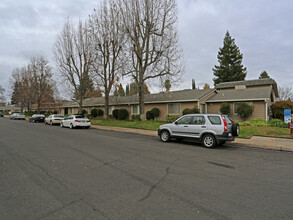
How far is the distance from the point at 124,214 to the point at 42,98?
44741mm

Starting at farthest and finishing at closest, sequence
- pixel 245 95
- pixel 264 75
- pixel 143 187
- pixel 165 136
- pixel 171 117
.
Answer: pixel 264 75 → pixel 171 117 → pixel 245 95 → pixel 165 136 → pixel 143 187

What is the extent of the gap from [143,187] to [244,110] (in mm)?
16590

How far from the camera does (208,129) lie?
862cm

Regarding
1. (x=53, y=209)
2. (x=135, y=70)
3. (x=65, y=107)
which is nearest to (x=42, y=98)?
(x=65, y=107)

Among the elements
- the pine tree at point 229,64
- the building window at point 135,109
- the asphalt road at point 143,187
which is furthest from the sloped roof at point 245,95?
the pine tree at point 229,64

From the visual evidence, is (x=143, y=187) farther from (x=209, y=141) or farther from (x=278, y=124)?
(x=278, y=124)

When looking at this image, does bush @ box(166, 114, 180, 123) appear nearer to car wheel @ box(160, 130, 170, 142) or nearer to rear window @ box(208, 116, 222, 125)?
car wheel @ box(160, 130, 170, 142)

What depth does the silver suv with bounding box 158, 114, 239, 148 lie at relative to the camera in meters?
8.36

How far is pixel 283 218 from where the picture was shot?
283cm

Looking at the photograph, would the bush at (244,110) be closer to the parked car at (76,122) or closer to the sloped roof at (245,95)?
the sloped roof at (245,95)

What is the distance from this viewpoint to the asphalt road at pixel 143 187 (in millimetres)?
2988

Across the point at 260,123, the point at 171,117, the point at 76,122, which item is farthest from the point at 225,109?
the point at 76,122

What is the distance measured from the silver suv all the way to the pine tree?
4228 cm

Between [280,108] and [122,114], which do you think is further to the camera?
[122,114]
